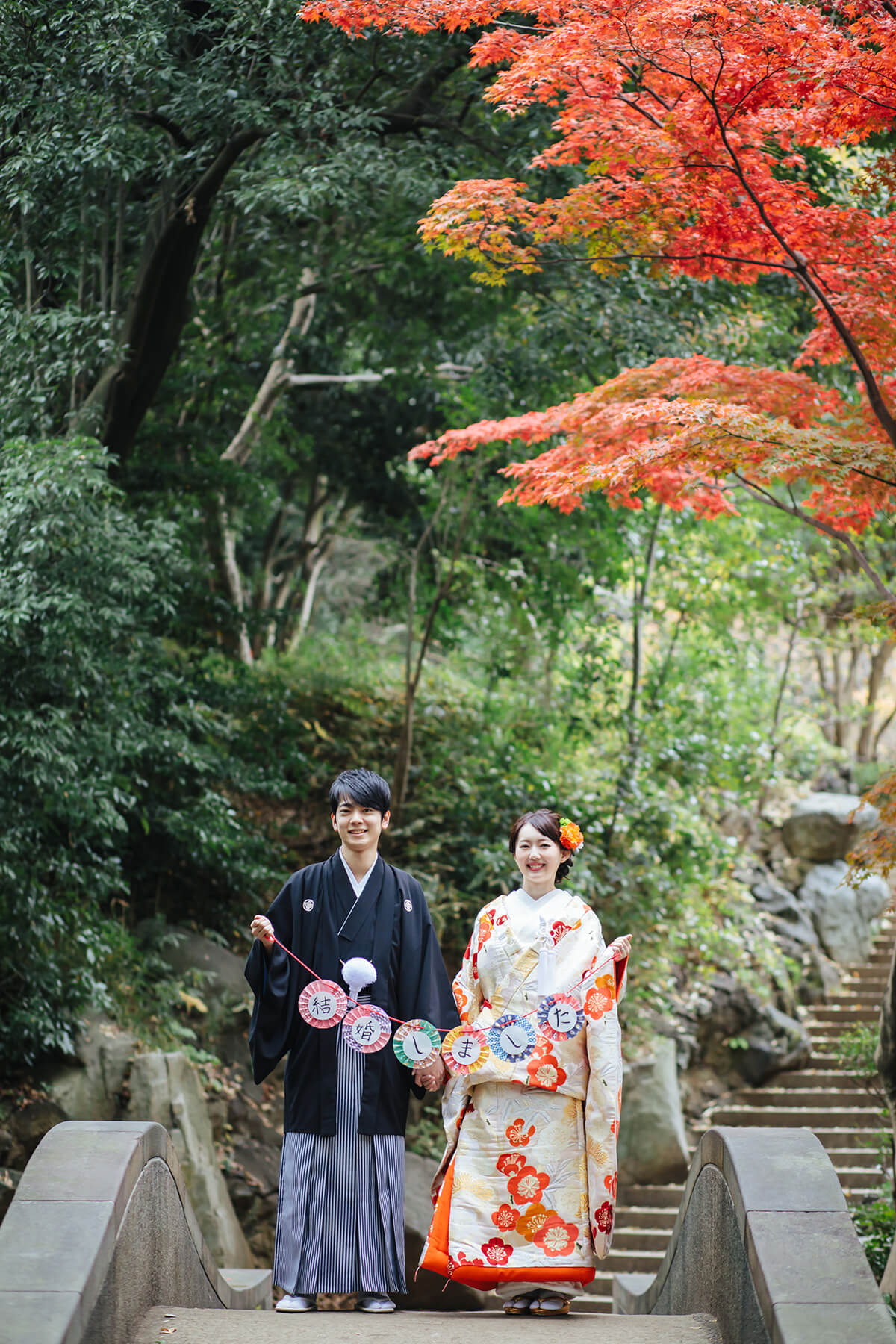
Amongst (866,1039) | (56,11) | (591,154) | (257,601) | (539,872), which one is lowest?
(866,1039)

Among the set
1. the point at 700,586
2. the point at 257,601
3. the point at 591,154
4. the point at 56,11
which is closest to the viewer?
the point at 591,154

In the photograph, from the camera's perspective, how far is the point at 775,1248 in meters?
2.99

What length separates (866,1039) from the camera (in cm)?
895

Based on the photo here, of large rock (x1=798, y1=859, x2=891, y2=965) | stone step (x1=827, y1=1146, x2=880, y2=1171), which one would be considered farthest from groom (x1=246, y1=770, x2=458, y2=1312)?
large rock (x1=798, y1=859, x2=891, y2=965)

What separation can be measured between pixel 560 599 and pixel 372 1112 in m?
6.41

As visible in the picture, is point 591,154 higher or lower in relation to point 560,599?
higher

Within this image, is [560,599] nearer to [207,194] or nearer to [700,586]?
[700,586]

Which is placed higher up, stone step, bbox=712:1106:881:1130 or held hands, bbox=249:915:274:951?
held hands, bbox=249:915:274:951

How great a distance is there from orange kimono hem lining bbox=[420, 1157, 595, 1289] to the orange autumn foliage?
9.29 ft

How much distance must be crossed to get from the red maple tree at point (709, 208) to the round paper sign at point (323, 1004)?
7.45 ft

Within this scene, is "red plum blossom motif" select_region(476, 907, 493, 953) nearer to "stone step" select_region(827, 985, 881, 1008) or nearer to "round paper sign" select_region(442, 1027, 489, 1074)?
"round paper sign" select_region(442, 1027, 489, 1074)

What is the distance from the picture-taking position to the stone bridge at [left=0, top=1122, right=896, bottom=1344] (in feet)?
9.16

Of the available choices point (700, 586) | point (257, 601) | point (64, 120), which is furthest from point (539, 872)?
point (257, 601)

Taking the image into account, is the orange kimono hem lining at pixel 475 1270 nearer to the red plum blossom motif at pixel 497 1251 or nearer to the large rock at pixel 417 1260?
the red plum blossom motif at pixel 497 1251
